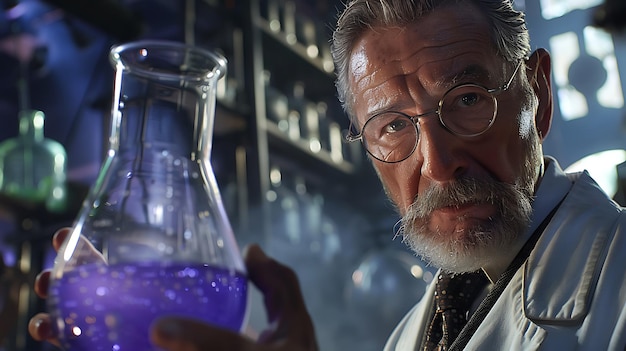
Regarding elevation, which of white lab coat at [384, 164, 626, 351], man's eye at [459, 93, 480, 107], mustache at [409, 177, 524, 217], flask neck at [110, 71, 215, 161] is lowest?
white lab coat at [384, 164, 626, 351]

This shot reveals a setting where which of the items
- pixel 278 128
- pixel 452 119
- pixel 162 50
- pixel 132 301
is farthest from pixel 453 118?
pixel 278 128

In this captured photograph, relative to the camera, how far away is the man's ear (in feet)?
4.10

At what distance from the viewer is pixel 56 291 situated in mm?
475

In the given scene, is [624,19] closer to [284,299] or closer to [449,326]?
[449,326]

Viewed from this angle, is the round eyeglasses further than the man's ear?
No

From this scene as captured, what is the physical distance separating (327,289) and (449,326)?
8.48 ft

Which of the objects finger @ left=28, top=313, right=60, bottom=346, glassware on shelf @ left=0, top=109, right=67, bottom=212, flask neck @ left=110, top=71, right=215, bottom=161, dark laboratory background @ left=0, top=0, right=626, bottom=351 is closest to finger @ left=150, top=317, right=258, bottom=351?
flask neck @ left=110, top=71, right=215, bottom=161

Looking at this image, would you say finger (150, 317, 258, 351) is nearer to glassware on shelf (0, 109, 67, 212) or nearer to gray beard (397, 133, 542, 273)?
gray beard (397, 133, 542, 273)

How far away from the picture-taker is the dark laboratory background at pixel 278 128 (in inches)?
82.2

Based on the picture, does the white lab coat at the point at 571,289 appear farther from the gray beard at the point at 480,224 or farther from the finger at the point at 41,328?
the finger at the point at 41,328

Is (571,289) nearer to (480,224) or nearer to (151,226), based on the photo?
(480,224)

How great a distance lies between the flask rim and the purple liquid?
19 cm

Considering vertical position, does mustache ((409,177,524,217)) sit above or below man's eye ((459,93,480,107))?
below

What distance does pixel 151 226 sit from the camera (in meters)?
0.50
